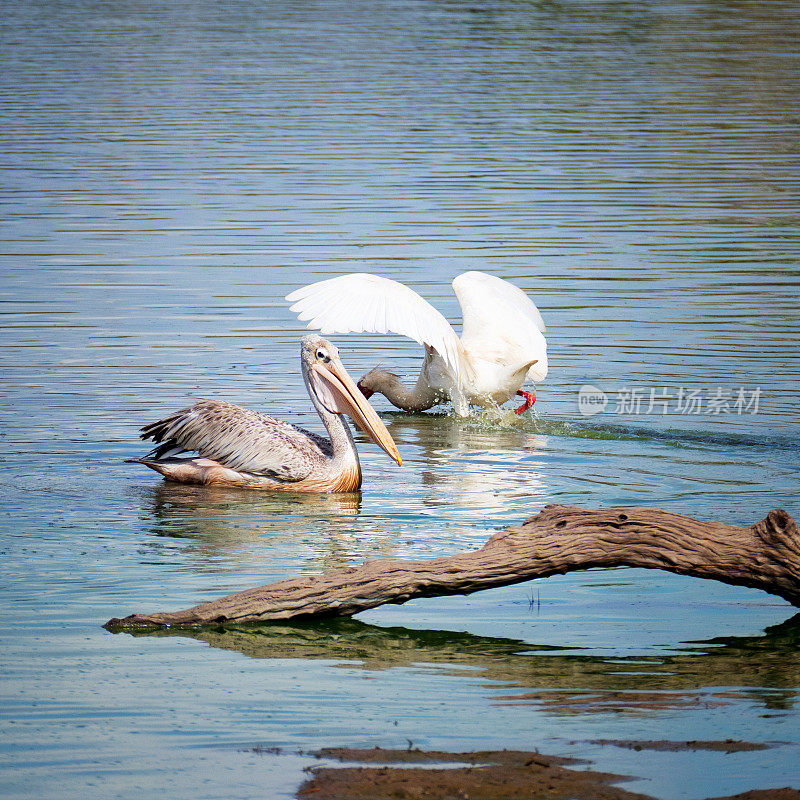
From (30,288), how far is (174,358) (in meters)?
3.06

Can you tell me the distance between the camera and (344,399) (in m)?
8.43

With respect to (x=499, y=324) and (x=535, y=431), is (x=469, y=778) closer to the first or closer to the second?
(x=535, y=431)

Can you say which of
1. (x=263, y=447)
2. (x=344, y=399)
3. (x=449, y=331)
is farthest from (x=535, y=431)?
(x=263, y=447)

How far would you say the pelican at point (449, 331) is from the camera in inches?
369

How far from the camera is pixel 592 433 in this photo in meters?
9.32

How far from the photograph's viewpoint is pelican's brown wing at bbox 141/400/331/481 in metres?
8.08

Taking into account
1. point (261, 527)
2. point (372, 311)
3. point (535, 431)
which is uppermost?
point (372, 311)

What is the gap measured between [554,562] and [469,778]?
143 centimetres

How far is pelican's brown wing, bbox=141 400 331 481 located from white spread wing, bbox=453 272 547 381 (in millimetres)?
2021

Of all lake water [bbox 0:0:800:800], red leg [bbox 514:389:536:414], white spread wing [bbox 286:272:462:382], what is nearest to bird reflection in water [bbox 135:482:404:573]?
lake water [bbox 0:0:800:800]

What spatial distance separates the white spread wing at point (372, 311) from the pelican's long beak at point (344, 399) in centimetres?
85

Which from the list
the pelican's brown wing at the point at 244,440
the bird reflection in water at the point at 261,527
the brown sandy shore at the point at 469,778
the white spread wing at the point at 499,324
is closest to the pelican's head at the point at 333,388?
the pelican's brown wing at the point at 244,440

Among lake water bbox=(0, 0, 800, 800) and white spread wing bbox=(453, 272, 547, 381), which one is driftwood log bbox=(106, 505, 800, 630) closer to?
lake water bbox=(0, 0, 800, 800)

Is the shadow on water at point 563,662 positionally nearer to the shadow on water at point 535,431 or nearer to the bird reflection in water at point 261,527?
the bird reflection in water at point 261,527
